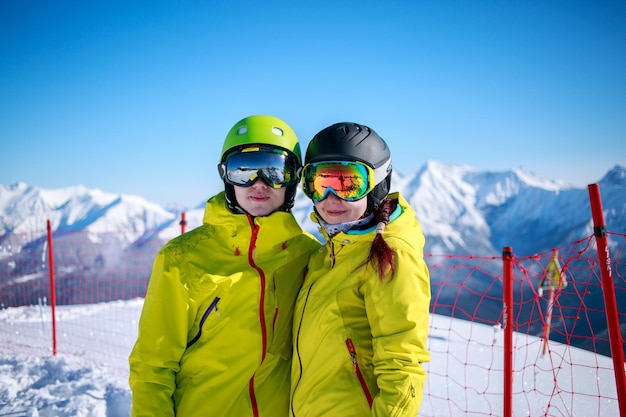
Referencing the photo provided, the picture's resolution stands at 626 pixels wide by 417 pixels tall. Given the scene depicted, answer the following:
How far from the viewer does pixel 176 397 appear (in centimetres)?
195

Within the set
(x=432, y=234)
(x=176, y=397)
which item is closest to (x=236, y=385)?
(x=176, y=397)

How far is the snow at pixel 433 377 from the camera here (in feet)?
12.8

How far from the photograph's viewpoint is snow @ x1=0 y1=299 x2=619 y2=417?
391 centimetres

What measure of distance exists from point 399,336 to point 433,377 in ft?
13.1

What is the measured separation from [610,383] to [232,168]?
526 centimetres

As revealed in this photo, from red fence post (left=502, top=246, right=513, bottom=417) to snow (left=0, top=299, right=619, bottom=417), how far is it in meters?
0.76

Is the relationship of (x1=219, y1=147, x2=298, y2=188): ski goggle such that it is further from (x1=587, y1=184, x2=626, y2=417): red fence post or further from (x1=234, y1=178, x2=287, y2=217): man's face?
(x1=587, y1=184, x2=626, y2=417): red fence post

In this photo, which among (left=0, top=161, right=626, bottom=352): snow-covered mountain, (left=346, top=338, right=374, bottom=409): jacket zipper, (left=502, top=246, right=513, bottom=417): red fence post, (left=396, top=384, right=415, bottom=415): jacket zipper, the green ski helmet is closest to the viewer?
(left=396, top=384, right=415, bottom=415): jacket zipper

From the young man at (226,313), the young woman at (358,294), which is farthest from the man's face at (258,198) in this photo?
→ the young woman at (358,294)

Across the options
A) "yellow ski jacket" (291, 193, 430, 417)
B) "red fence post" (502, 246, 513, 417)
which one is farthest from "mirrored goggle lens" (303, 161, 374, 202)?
"red fence post" (502, 246, 513, 417)

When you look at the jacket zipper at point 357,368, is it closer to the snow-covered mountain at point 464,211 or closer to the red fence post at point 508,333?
the red fence post at point 508,333

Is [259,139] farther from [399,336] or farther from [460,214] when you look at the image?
[460,214]

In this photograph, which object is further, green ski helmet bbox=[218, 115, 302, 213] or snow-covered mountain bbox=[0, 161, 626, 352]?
snow-covered mountain bbox=[0, 161, 626, 352]

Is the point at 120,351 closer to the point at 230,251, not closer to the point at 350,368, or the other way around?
the point at 230,251
